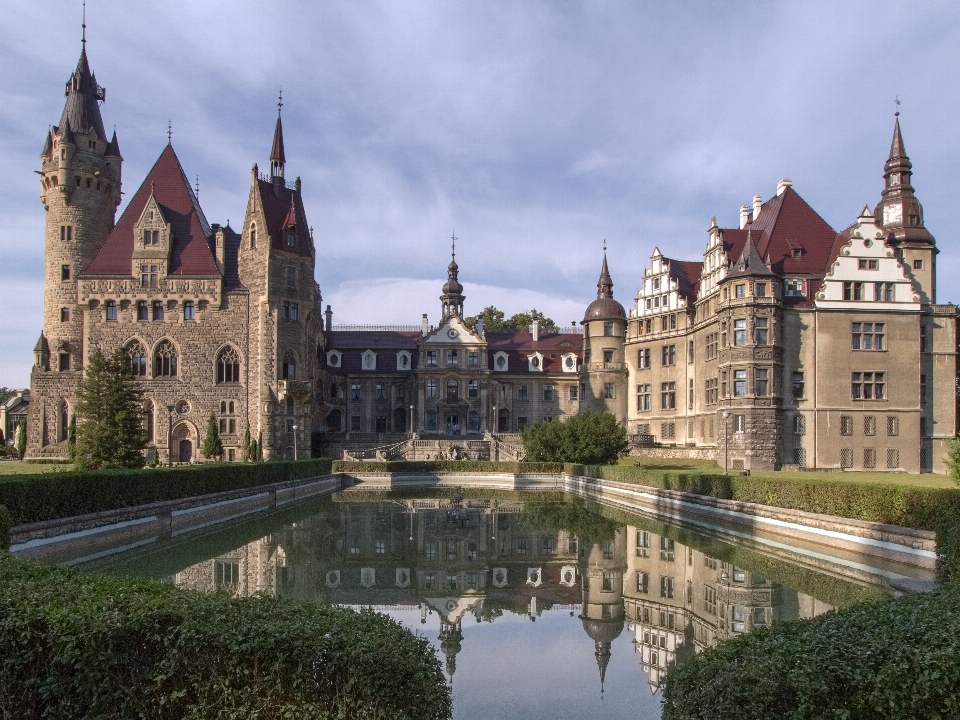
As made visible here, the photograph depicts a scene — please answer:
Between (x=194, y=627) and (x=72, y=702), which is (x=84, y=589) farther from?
(x=194, y=627)

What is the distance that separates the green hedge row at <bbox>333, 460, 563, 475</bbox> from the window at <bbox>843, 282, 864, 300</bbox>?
19.5 metres

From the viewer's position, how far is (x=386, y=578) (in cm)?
1672

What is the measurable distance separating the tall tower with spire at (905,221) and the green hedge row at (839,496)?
83.9 ft

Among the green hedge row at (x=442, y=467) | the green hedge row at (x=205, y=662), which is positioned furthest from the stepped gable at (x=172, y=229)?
the green hedge row at (x=205, y=662)

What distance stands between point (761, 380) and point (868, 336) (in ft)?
23.1

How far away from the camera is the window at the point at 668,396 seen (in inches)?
2234

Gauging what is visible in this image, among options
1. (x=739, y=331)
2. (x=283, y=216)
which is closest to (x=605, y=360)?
(x=739, y=331)

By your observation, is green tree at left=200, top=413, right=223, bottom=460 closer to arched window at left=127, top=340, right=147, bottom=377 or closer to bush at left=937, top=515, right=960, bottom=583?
arched window at left=127, top=340, right=147, bottom=377

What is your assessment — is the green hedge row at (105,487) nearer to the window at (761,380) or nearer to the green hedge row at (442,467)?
the green hedge row at (442,467)

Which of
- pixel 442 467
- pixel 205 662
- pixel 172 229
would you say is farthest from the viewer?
pixel 172 229

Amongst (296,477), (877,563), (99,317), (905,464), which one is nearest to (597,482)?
(296,477)

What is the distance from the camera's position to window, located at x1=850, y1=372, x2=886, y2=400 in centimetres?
4350

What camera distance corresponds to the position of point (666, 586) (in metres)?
16.3

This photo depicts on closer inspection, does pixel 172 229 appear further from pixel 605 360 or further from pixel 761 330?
pixel 761 330
